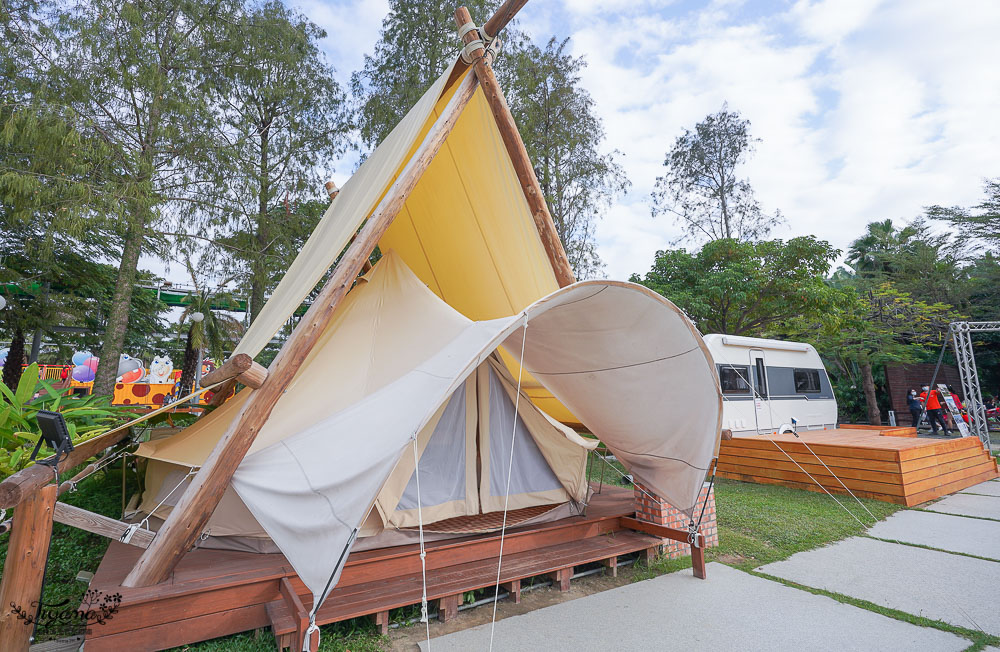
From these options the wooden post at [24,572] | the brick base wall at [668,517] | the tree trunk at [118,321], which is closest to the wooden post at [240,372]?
the wooden post at [24,572]

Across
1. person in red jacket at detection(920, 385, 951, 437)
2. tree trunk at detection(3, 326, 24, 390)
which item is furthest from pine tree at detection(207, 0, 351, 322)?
person in red jacket at detection(920, 385, 951, 437)

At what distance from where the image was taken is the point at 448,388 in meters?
2.24

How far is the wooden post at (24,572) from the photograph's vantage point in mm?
2156

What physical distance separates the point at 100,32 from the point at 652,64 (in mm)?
Answer: 9093

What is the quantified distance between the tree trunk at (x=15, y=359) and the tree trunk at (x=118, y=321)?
87.9 inches

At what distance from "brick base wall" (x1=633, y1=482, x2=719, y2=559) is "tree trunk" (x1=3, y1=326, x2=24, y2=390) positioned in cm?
1121

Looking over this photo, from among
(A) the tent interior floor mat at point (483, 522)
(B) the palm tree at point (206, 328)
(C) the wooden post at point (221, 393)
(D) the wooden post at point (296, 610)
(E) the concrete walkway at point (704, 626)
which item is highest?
(B) the palm tree at point (206, 328)

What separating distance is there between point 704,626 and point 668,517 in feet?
3.95

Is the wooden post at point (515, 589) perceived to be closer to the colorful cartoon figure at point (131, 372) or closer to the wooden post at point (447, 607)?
the wooden post at point (447, 607)

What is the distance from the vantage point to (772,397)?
871 cm

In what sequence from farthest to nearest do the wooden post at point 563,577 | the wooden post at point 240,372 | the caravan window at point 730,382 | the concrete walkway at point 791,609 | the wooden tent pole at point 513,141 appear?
the caravan window at point 730,382
the wooden tent pole at point 513,141
the wooden post at point 563,577
the concrete walkway at point 791,609
the wooden post at point 240,372

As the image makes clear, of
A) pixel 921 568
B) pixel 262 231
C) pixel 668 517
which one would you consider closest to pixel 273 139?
pixel 262 231

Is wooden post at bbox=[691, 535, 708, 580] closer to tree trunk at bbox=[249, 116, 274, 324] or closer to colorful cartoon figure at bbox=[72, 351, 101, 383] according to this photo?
tree trunk at bbox=[249, 116, 274, 324]

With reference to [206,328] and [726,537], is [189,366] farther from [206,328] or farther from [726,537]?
[726,537]
